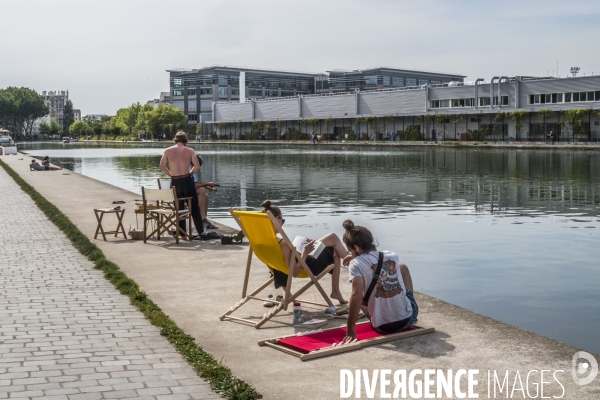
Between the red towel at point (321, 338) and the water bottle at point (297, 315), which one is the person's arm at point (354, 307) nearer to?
the red towel at point (321, 338)

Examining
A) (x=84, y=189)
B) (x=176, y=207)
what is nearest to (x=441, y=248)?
(x=176, y=207)

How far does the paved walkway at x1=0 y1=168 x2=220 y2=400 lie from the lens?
5.84m

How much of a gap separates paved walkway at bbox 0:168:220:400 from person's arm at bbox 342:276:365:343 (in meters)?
1.51

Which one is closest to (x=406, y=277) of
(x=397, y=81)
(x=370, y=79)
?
(x=370, y=79)

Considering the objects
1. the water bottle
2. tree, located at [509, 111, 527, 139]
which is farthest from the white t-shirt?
tree, located at [509, 111, 527, 139]

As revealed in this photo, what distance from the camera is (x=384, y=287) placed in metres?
7.20

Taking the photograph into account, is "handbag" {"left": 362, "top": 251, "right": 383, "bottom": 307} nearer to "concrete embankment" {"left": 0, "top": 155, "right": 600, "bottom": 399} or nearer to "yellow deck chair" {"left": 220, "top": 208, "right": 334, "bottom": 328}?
"concrete embankment" {"left": 0, "top": 155, "right": 600, "bottom": 399}

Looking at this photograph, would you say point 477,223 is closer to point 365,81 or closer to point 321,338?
point 321,338

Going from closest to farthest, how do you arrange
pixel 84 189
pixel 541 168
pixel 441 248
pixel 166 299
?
pixel 166 299 < pixel 441 248 < pixel 84 189 < pixel 541 168

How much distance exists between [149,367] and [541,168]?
126 feet

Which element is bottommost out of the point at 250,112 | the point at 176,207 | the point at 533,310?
the point at 533,310

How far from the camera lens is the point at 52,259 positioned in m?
11.9

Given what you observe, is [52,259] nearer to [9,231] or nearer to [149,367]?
[9,231]

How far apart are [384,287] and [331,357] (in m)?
0.92
